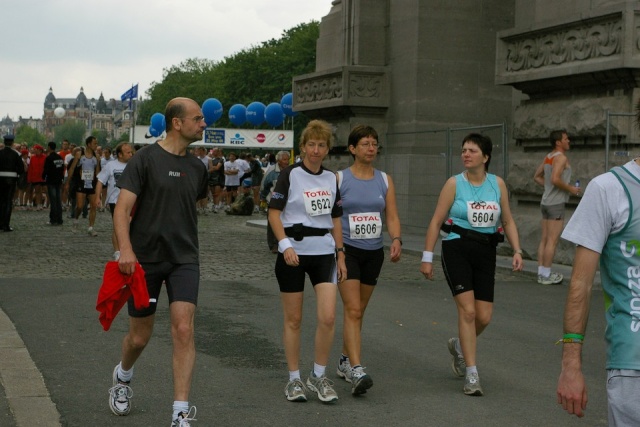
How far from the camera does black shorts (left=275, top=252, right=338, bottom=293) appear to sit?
718cm

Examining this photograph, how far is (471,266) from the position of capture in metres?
7.74

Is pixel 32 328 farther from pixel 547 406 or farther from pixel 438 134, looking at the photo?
pixel 438 134

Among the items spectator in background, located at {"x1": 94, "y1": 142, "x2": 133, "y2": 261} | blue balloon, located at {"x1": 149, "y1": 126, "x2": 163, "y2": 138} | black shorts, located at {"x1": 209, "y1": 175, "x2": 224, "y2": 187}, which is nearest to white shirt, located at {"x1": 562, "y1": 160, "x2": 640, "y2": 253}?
spectator in background, located at {"x1": 94, "y1": 142, "x2": 133, "y2": 261}

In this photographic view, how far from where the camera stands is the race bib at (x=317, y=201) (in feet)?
23.9

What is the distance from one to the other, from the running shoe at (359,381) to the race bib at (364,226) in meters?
0.93

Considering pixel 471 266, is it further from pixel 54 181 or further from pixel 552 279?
pixel 54 181

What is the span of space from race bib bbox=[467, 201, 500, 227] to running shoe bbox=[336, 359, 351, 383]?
124 cm

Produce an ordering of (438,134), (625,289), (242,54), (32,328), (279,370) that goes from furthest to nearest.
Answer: (242,54)
(438,134)
(32,328)
(279,370)
(625,289)

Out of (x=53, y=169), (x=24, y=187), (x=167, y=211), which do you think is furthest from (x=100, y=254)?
(x=24, y=187)

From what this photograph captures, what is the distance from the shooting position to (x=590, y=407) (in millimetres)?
6941

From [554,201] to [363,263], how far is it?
665cm

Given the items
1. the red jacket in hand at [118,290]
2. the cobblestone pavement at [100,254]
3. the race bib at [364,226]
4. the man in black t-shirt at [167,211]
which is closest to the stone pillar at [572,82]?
the cobblestone pavement at [100,254]

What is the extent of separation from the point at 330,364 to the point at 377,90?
14462 millimetres

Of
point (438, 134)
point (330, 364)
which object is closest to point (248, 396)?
point (330, 364)
